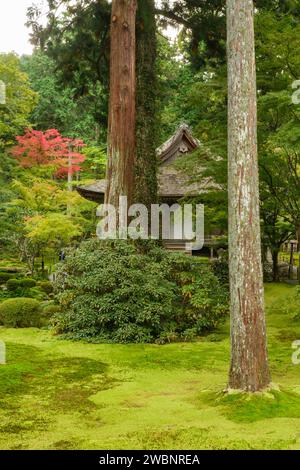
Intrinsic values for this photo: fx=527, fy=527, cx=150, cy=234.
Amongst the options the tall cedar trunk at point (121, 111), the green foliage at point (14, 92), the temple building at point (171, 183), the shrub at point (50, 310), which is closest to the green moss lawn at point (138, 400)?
the shrub at point (50, 310)

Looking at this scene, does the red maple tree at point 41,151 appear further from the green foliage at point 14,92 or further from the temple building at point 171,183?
the temple building at point 171,183

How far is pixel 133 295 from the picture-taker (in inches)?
413

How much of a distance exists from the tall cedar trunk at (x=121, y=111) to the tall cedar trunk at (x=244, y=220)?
6.40m

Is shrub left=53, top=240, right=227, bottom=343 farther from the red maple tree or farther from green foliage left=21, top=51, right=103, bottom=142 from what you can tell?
green foliage left=21, top=51, right=103, bottom=142

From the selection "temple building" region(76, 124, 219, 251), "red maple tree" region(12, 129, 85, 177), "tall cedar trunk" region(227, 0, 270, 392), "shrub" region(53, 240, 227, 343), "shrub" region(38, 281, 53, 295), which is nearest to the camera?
"tall cedar trunk" region(227, 0, 270, 392)

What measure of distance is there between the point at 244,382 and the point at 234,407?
0.38 metres

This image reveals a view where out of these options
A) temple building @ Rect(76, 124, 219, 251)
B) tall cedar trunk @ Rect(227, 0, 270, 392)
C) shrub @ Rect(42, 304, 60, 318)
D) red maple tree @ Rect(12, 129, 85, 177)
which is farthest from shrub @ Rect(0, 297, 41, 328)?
red maple tree @ Rect(12, 129, 85, 177)

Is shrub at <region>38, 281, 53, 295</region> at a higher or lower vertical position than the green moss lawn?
higher

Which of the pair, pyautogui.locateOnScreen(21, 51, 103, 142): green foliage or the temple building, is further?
pyautogui.locateOnScreen(21, 51, 103, 142): green foliage

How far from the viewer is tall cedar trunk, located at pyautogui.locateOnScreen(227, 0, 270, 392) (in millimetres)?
6027

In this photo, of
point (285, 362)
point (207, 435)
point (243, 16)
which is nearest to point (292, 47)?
point (243, 16)

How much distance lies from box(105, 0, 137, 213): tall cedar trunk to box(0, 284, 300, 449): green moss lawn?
417 cm

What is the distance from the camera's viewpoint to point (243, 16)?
6.18 m

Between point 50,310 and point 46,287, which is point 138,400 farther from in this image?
point 46,287
